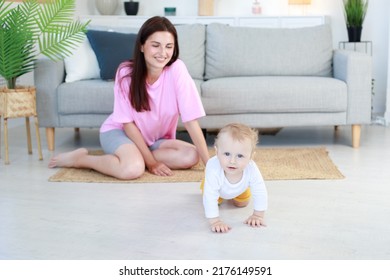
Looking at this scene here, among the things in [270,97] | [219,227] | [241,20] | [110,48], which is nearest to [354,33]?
[241,20]

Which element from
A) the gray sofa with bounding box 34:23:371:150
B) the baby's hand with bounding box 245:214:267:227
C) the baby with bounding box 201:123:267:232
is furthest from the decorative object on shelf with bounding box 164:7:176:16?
the baby's hand with bounding box 245:214:267:227

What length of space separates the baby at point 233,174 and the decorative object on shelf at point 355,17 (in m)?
3.31

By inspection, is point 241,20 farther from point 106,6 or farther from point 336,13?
point 106,6

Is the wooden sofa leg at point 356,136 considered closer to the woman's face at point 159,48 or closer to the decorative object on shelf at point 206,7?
the woman's face at point 159,48

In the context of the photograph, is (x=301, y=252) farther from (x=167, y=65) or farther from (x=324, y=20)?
(x=324, y=20)

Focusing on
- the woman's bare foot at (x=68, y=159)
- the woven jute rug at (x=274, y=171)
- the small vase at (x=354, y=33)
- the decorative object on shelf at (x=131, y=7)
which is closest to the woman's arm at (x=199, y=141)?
the woven jute rug at (x=274, y=171)

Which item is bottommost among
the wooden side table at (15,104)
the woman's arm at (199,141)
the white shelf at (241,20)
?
the woman's arm at (199,141)

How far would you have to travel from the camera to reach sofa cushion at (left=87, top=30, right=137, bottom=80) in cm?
406

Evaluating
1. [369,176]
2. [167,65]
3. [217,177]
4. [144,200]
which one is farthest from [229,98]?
[217,177]

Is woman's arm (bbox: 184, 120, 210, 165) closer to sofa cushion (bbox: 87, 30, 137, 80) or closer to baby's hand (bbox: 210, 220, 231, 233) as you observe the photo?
baby's hand (bbox: 210, 220, 231, 233)

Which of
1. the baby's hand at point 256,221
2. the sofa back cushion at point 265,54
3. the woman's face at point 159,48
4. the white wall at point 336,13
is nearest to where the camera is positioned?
the baby's hand at point 256,221

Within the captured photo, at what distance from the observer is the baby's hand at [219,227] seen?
7.59 ft

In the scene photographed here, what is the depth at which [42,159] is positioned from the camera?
146 inches

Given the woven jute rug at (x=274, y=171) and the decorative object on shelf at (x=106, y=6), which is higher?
the decorative object on shelf at (x=106, y=6)
